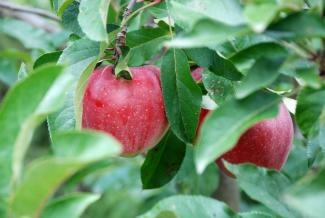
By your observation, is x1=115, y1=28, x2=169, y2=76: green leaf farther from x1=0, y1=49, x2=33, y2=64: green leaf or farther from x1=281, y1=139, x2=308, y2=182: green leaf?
x1=0, y1=49, x2=33, y2=64: green leaf

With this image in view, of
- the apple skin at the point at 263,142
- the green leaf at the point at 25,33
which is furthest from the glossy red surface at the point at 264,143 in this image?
the green leaf at the point at 25,33

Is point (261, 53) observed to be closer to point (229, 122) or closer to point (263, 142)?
point (229, 122)

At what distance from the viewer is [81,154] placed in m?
0.46

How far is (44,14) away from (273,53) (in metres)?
1.07

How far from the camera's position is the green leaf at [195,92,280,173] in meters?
0.56

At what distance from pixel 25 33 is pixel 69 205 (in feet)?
4.19

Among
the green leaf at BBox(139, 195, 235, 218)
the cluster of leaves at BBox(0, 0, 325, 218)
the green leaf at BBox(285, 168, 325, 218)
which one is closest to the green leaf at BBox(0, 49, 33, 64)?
the cluster of leaves at BBox(0, 0, 325, 218)

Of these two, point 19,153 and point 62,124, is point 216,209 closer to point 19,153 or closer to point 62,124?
point 62,124

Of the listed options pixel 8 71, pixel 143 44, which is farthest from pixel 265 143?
pixel 8 71

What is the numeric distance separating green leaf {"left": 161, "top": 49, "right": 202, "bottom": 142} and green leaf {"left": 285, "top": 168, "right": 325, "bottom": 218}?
40 centimetres

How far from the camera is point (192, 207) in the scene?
805 millimetres

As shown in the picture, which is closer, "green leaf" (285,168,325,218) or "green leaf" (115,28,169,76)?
"green leaf" (285,168,325,218)

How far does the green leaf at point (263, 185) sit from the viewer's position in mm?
751

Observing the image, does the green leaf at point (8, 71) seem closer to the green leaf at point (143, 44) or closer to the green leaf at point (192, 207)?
the green leaf at point (143, 44)
